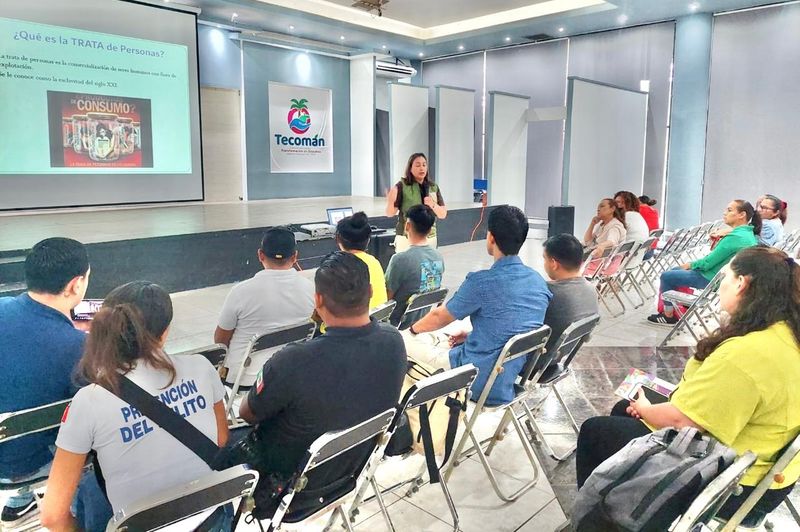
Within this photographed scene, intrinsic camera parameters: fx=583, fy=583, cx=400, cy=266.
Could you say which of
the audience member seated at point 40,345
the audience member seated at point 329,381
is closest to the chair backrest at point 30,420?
the audience member seated at point 40,345

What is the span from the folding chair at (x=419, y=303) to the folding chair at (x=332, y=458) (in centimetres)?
138

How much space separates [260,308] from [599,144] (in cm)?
780

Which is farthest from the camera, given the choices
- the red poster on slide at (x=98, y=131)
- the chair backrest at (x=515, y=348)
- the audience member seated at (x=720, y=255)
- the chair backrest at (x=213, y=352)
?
the red poster on slide at (x=98, y=131)

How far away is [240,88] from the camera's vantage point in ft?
35.5

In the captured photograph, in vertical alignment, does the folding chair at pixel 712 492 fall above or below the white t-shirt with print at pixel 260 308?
below

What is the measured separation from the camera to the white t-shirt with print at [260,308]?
2592 millimetres

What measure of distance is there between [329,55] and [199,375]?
1144cm

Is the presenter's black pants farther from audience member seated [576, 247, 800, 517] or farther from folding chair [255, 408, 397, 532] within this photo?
folding chair [255, 408, 397, 532]

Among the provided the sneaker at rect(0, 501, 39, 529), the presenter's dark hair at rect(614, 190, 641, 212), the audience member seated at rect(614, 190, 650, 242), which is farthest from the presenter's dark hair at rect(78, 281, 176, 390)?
the presenter's dark hair at rect(614, 190, 641, 212)

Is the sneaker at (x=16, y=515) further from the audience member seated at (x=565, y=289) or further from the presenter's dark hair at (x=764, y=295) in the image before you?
the presenter's dark hair at (x=764, y=295)

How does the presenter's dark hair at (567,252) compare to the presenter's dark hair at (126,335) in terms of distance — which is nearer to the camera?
the presenter's dark hair at (126,335)

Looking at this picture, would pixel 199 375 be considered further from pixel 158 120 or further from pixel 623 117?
pixel 623 117

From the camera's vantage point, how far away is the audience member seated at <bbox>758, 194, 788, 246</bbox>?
5453mm

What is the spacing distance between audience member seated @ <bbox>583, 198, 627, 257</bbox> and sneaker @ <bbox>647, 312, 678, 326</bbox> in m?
0.74
